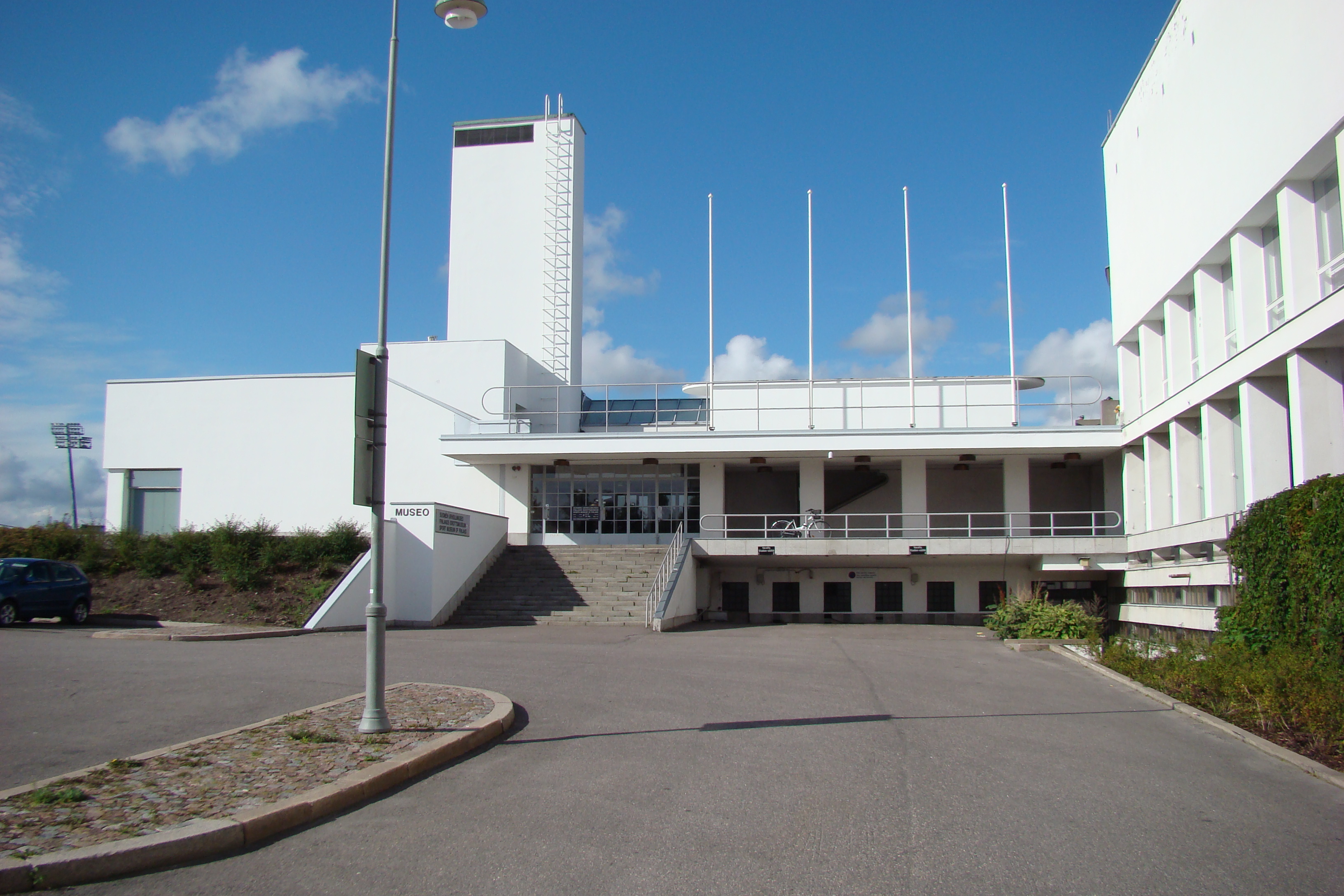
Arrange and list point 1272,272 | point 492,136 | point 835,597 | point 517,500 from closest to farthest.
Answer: point 1272,272 → point 835,597 → point 517,500 → point 492,136

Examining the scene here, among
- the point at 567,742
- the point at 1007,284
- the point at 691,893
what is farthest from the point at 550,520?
the point at 691,893

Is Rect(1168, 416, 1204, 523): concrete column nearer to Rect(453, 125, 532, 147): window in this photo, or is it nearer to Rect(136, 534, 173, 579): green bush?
Rect(136, 534, 173, 579): green bush

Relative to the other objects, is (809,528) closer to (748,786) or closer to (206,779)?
(748,786)

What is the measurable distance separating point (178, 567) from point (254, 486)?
884 cm

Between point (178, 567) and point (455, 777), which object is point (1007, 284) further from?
point (455, 777)

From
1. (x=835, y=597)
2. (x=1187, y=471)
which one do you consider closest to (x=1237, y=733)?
(x=1187, y=471)

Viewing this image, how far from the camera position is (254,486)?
105 ft

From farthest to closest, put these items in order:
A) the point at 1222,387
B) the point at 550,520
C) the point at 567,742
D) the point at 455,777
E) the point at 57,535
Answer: the point at 550,520, the point at 57,535, the point at 1222,387, the point at 567,742, the point at 455,777

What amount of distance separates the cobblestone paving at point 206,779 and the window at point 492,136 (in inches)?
1296

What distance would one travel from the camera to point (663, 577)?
2572 centimetres

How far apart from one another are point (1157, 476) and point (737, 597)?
513 inches

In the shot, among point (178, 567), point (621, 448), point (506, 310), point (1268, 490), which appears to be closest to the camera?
point (1268, 490)

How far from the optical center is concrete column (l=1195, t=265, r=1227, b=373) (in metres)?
20.0

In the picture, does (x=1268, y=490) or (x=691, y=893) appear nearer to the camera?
(x=691, y=893)
